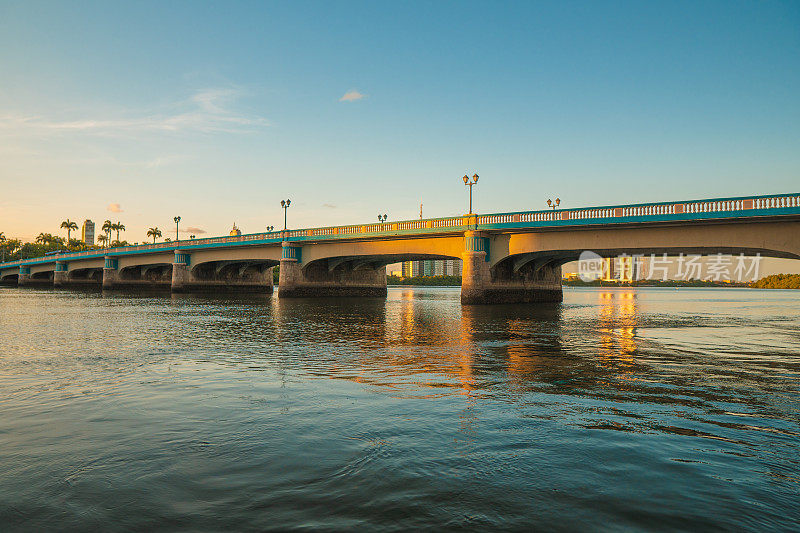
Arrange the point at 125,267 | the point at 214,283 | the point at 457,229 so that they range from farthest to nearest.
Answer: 1. the point at 125,267
2. the point at 214,283
3. the point at 457,229

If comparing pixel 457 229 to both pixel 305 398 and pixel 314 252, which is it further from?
pixel 305 398

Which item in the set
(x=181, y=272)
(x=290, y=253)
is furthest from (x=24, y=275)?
(x=290, y=253)

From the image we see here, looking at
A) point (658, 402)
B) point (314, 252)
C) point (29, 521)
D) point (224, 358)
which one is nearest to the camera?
point (29, 521)

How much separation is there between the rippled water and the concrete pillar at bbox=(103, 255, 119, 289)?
95.1 meters

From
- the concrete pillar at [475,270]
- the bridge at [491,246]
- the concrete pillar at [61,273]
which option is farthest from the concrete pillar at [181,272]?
the concrete pillar at [475,270]

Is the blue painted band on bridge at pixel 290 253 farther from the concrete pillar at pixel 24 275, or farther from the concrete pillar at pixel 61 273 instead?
the concrete pillar at pixel 24 275

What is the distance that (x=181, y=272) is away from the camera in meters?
82.6

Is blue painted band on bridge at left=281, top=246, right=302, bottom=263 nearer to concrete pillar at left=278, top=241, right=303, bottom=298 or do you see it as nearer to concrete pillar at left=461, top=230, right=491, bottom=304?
concrete pillar at left=278, top=241, right=303, bottom=298

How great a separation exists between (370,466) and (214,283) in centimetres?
8704

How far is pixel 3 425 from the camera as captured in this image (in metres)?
7.19

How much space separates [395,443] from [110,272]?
107m

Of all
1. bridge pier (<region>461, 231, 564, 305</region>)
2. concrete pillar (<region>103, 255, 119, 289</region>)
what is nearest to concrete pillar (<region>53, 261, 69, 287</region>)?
concrete pillar (<region>103, 255, 119, 289</region>)

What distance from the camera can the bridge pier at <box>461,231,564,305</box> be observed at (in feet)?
160

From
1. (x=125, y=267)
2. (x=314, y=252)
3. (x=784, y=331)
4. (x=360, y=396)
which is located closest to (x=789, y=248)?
(x=784, y=331)
